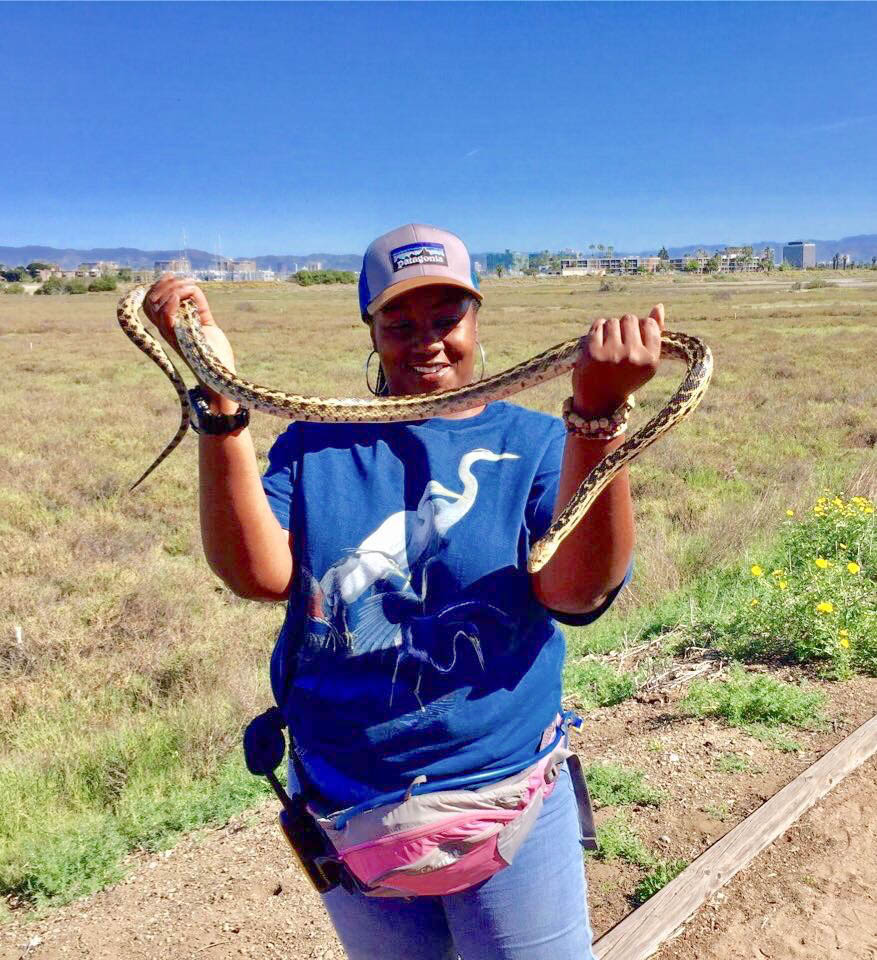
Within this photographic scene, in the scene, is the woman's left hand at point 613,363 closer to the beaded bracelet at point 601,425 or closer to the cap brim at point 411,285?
the beaded bracelet at point 601,425

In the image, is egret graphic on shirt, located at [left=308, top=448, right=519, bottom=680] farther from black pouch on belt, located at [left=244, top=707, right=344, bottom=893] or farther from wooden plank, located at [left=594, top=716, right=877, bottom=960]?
wooden plank, located at [left=594, top=716, right=877, bottom=960]

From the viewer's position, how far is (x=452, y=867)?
2119 millimetres

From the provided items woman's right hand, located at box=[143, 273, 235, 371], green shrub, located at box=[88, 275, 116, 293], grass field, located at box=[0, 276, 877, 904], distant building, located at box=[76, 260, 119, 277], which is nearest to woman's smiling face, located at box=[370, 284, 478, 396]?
woman's right hand, located at box=[143, 273, 235, 371]

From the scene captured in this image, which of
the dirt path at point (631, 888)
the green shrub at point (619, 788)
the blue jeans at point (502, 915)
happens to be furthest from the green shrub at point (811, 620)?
the blue jeans at point (502, 915)

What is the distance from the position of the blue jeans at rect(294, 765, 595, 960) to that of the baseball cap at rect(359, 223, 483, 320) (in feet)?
5.20

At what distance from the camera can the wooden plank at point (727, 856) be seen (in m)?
3.68

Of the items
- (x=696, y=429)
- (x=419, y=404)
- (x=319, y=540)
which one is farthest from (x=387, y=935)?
(x=696, y=429)

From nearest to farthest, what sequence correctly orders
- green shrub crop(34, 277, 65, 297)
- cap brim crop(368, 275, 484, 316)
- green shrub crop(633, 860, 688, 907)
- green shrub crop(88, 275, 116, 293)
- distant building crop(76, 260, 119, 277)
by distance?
cap brim crop(368, 275, 484, 316) → green shrub crop(633, 860, 688, 907) → distant building crop(76, 260, 119, 277) → green shrub crop(88, 275, 116, 293) → green shrub crop(34, 277, 65, 297)

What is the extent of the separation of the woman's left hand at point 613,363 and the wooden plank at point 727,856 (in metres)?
2.84

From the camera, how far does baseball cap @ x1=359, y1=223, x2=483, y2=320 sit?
2430 mm

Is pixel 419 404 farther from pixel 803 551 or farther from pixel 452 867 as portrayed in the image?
pixel 803 551

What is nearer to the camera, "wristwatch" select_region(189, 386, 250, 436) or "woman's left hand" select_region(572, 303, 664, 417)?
"woman's left hand" select_region(572, 303, 664, 417)

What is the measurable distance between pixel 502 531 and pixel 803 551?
697cm

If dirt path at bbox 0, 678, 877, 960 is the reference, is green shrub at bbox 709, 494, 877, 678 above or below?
above
